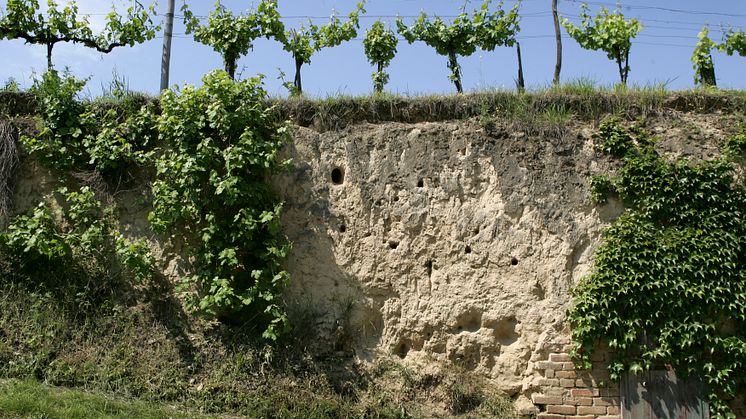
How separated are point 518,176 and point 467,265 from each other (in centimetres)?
113

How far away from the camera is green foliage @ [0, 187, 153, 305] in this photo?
7.07 meters

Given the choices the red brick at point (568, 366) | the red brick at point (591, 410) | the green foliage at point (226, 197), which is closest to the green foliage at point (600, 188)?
the red brick at point (568, 366)

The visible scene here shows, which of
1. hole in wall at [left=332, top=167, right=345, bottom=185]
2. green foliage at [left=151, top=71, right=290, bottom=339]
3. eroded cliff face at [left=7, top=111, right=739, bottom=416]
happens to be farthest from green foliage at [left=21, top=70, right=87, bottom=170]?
hole in wall at [left=332, top=167, right=345, bottom=185]

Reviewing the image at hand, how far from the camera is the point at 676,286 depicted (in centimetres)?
652

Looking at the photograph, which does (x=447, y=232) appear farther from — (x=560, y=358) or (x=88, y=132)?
(x=88, y=132)

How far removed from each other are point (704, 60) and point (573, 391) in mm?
5721

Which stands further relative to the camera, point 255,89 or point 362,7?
A: point 362,7

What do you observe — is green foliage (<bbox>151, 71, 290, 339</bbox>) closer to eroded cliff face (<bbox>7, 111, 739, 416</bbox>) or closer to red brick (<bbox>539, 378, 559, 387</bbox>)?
eroded cliff face (<bbox>7, 111, 739, 416</bbox>)

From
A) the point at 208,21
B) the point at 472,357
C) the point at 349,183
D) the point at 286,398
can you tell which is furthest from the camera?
the point at 208,21

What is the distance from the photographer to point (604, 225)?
23.2ft

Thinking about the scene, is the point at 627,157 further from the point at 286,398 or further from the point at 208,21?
the point at 208,21

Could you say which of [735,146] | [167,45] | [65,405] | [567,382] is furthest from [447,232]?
[167,45]

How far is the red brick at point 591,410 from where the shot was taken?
6.57 metres

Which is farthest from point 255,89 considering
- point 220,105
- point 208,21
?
point 208,21
